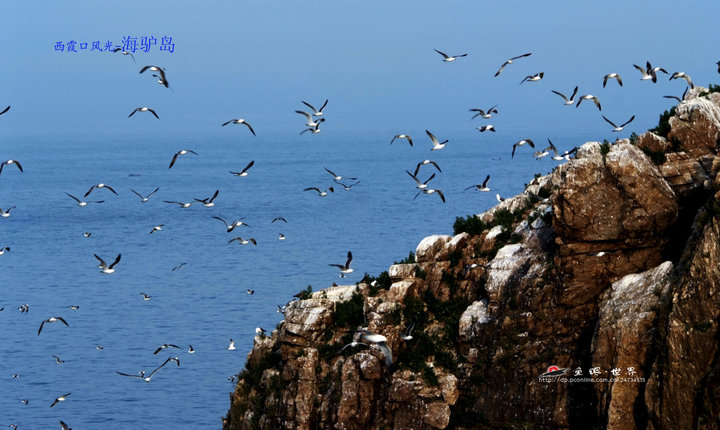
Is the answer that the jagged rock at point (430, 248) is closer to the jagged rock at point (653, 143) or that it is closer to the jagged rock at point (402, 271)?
the jagged rock at point (402, 271)

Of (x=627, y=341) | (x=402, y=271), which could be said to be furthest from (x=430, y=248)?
(x=627, y=341)

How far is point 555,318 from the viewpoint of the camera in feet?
114

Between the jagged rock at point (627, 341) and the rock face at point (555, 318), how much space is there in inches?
1.8

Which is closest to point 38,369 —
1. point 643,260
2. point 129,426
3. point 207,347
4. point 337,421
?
point 207,347

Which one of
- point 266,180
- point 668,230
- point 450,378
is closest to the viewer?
point 668,230

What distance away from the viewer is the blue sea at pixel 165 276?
6781 centimetres

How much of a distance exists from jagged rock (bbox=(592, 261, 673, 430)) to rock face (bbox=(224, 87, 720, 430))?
0.05 m

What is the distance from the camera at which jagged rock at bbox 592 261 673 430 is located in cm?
2995

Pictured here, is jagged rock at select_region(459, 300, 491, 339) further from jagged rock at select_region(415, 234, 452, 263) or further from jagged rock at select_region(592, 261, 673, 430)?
jagged rock at select_region(592, 261, 673, 430)

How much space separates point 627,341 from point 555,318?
15.6 feet

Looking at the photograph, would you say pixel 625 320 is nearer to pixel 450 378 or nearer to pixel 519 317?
pixel 519 317

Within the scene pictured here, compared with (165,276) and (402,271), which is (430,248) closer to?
(402,271)

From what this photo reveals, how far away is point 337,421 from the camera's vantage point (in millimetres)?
36906

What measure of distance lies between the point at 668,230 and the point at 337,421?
14.4 m
